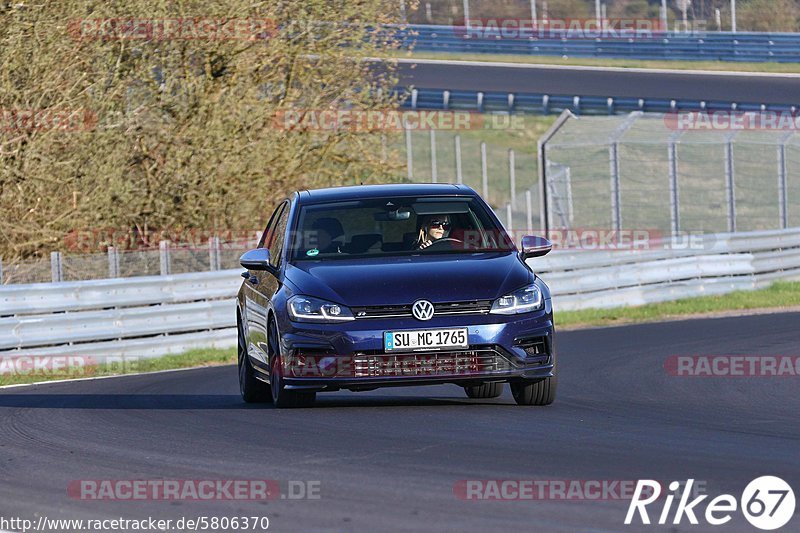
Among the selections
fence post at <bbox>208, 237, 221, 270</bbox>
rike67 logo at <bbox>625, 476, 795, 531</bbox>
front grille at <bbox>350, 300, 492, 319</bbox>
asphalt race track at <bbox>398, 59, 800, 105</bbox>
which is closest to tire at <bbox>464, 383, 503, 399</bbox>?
front grille at <bbox>350, 300, 492, 319</bbox>

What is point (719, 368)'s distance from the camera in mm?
14109

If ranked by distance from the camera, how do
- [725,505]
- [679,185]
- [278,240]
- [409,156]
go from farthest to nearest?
[679,185]
[409,156]
[278,240]
[725,505]

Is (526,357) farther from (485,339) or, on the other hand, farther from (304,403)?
(304,403)

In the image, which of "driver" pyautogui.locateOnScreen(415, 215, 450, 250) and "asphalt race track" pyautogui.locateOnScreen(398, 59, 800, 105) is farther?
"asphalt race track" pyautogui.locateOnScreen(398, 59, 800, 105)

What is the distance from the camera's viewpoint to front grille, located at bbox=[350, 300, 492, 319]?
9.95m

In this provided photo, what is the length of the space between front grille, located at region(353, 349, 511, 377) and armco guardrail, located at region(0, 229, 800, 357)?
8.34 meters

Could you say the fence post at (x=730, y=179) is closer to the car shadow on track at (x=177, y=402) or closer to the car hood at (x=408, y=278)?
the car shadow on track at (x=177, y=402)

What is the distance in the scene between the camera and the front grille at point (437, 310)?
9.95 meters

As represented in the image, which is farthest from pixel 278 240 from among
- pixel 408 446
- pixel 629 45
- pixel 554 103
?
pixel 629 45

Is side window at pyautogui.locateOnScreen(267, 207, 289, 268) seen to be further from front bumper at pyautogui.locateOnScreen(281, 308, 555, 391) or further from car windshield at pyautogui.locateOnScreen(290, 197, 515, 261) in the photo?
front bumper at pyautogui.locateOnScreen(281, 308, 555, 391)

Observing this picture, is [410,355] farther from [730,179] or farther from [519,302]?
[730,179]

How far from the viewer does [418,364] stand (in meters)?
9.95

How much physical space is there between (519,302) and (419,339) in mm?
745

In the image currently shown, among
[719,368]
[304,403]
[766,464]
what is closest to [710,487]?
[766,464]
